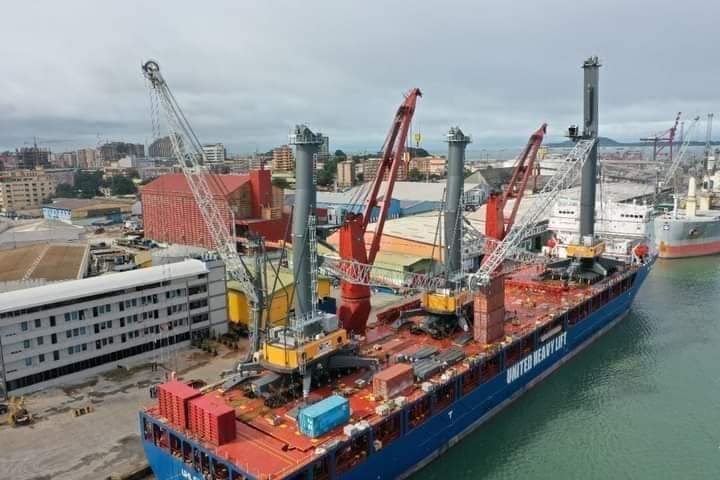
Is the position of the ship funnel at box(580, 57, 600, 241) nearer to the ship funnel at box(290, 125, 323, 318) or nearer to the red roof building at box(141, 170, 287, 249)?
the ship funnel at box(290, 125, 323, 318)

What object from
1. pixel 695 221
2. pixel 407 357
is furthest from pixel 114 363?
pixel 695 221

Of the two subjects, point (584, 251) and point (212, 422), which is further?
point (584, 251)

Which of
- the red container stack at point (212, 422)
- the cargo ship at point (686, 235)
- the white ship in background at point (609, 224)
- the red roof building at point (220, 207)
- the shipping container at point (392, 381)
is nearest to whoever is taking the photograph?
the red container stack at point (212, 422)

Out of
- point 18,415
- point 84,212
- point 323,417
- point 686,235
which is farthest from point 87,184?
point 323,417

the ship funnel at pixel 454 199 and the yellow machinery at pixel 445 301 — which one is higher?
the ship funnel at pixel 454 199

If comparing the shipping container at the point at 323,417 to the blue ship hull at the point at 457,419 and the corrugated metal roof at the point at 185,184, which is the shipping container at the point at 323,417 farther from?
the corrugated metal roof at the point at 185,184

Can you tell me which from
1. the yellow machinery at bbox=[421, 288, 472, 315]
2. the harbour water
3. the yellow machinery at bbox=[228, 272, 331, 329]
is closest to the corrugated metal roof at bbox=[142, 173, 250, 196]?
the yellow machinery at bbox=[228, 272, 331, 329]

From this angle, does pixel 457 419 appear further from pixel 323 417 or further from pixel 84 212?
pixel 84 212

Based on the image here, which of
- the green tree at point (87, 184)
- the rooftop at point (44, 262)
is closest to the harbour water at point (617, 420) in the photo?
the rooftop at point (44, 262)
